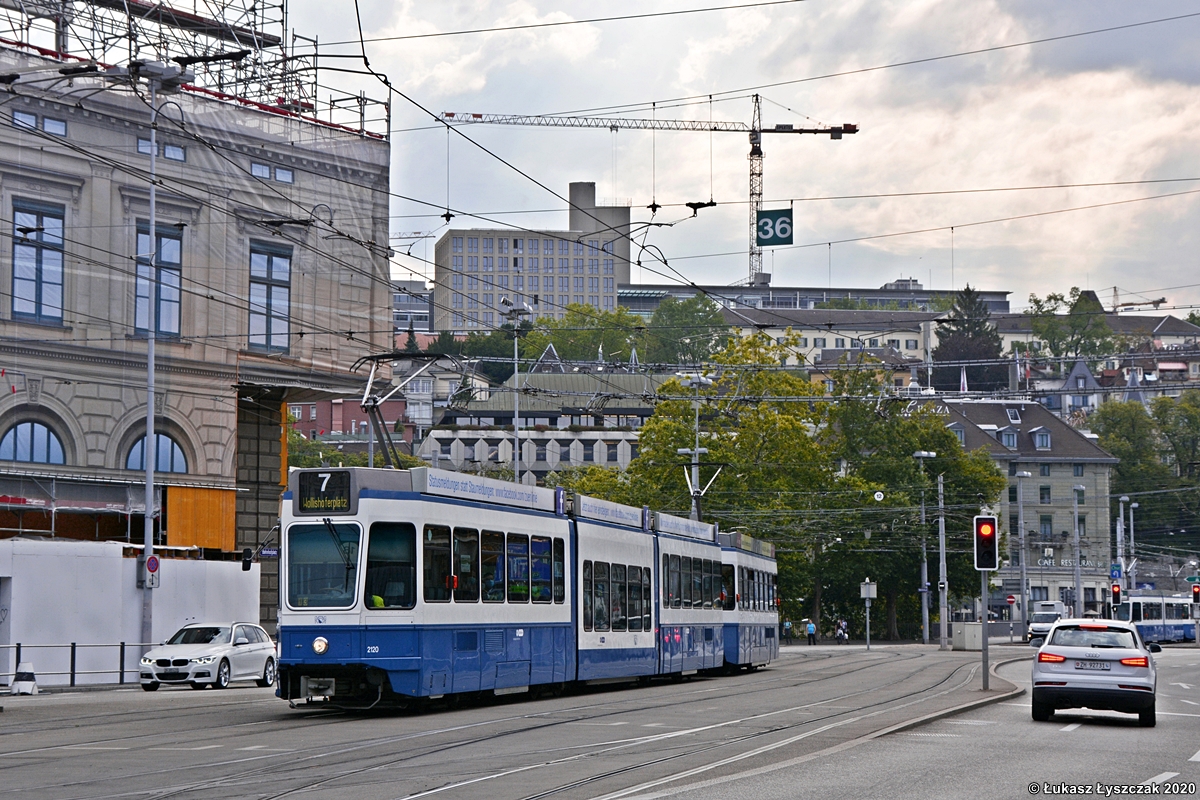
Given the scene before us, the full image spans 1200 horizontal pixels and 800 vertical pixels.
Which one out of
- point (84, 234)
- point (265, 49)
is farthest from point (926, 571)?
point (84, 234)

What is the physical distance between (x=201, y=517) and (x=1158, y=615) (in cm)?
6066

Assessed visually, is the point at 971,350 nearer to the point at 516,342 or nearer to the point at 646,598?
the point at 516,342

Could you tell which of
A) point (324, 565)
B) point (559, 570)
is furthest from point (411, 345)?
point (324, 565)

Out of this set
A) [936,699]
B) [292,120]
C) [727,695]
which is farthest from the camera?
[292,120]

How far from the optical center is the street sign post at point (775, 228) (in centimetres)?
3381

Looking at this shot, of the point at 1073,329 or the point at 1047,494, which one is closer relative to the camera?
the point at 1047,494

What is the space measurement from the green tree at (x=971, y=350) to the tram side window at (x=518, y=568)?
123880mm

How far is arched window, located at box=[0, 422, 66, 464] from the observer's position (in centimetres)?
3591

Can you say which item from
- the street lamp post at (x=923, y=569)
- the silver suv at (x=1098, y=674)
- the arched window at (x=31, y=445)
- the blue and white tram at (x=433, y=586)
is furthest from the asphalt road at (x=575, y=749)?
the street lamp post at (x=923, y=569)

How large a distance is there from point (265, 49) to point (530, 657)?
26.7 meters

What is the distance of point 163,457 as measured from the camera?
3947cm

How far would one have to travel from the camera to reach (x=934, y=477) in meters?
84.2

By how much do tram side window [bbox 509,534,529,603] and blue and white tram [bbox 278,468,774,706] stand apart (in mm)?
27

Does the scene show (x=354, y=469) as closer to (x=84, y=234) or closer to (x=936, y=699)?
(x=936, y=699)
